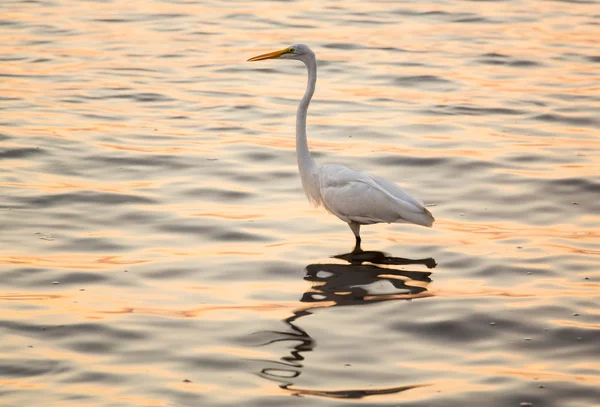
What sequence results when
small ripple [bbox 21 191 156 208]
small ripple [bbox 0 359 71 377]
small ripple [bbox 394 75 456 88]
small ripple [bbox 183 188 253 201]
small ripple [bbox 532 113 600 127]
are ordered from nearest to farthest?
1. small ripple [bbox 0 359 71 377]
2. small ripple [bbox 21 191 156 208]
3. small ripple [bbox 183 188 253 201]
4. small ripple [bbox 532 113 600 127]
5. small ripple [bbox 394 75 456 88]

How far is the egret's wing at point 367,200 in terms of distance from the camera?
9.09 m

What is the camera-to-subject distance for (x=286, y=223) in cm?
1005

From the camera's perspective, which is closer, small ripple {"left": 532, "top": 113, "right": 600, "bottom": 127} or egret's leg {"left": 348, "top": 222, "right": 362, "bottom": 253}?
egret's leg {"left": 348, "top": 222, "right": 362, "bottom": 253}

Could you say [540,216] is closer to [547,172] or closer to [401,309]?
[547,172]

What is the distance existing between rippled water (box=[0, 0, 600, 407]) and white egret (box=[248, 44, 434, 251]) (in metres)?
0.34

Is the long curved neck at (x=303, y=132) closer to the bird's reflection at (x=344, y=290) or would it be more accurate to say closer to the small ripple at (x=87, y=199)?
the bird's reflection at (x=344, y=290)

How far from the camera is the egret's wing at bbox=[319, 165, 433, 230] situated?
358 inches

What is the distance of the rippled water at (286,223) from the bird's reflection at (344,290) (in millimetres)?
25

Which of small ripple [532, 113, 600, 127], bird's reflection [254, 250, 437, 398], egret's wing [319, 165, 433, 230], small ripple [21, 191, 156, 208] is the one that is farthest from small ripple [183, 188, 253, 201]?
small ripple [532, 113, 600, 127]

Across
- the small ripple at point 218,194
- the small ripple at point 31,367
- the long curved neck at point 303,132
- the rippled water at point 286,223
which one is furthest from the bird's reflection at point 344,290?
the small ripple at point 218,194

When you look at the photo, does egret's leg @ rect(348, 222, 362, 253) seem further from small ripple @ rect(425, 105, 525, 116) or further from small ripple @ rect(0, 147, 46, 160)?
small ripple @ rect(425, 105, 525, 116)

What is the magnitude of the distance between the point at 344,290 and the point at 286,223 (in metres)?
1.73

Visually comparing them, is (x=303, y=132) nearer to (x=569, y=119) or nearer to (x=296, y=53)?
(x=296, y=53)

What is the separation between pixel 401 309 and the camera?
7926 mm
